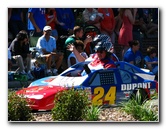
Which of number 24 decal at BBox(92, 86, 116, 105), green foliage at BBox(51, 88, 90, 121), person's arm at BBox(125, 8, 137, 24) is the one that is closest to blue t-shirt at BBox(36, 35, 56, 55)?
person's arm at BBox(125, 8, 137, 24)

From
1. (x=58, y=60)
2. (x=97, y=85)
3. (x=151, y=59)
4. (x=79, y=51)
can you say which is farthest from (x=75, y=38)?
(x=97, y=85)

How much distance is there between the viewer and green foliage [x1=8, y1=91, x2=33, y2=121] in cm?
1098

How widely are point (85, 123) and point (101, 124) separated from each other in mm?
219

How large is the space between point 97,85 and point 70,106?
1.49 metres

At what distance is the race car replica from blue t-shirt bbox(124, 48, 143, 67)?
81 centimetres

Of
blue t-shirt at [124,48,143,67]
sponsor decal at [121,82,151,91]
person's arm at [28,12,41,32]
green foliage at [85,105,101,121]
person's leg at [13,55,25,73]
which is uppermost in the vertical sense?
person's arm at [28,12,41,32]

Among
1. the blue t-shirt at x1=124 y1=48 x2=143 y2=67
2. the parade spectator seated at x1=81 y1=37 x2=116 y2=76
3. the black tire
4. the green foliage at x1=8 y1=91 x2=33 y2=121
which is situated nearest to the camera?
the green foliage at x1=8 y1=91 x2=33 y2=121

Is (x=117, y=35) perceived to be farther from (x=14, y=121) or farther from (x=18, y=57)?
(x=14, y=121)

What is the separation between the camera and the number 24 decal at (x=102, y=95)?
12.2 meters

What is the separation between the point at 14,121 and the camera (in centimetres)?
1091

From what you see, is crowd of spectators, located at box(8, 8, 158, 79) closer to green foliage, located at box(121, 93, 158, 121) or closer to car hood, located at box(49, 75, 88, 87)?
car hood, located at box(49, 75, 88, 87)

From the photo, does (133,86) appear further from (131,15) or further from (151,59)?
(131,15)

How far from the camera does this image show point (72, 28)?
546 inches

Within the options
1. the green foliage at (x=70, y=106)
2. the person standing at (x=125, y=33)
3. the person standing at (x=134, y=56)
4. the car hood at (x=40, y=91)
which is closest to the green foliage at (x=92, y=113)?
the green foliage at (x=70, y=106)
